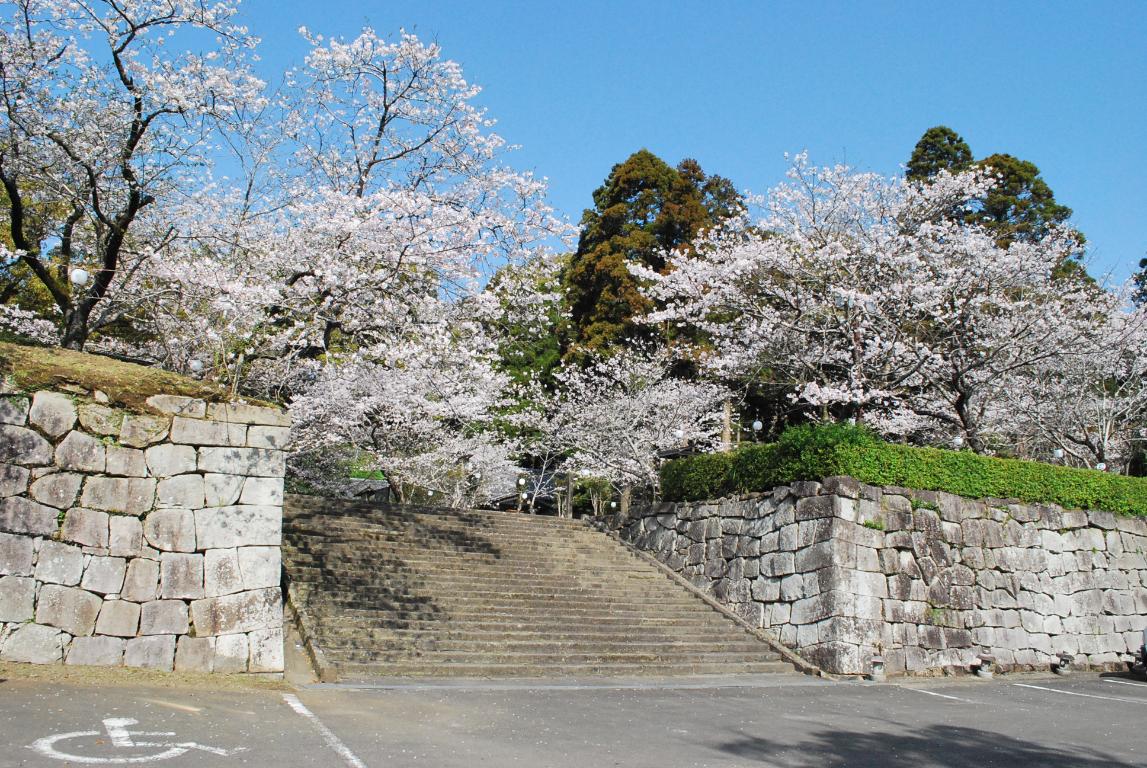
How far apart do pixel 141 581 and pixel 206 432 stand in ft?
5.19

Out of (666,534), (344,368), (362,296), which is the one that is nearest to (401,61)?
(362,296)

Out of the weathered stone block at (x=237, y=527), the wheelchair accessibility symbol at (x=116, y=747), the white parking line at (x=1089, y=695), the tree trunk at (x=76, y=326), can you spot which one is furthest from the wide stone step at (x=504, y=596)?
the white parking line at (x=1089, y=695)

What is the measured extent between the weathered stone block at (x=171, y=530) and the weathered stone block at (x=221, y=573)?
0.22 metres

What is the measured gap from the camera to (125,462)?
8297 millimetres

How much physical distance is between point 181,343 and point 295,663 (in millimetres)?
5042

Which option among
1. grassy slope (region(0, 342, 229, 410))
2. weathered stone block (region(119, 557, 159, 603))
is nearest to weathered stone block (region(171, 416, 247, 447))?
grassy slope (region(0, 342, 229, 410))

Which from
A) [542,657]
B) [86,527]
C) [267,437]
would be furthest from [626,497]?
[86,527]

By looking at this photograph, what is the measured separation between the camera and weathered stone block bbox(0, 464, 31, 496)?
771 centimetres

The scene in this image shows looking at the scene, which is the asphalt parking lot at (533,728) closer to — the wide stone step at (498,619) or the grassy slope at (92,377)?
the wide stone step at (498,619)

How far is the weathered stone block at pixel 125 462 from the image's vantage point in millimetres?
8227

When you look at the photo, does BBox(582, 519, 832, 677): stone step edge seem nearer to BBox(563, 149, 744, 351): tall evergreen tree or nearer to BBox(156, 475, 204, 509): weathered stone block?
BBox(563, 149, 744, 351): tall evergreen tree

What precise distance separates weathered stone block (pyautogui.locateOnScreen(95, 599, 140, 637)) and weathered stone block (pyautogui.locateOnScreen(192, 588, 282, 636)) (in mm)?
522

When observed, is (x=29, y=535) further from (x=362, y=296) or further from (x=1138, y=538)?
(x=1138, y=538)

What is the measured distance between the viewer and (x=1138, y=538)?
53.6 feet
